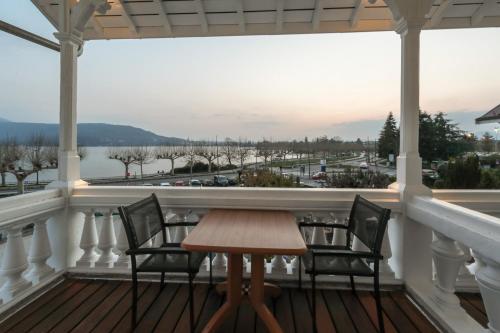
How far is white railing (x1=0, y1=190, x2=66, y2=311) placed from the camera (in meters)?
1.92

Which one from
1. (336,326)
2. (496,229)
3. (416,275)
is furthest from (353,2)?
(336,326)

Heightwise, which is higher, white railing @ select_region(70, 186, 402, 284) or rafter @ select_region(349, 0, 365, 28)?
rafter @ select_region(349, 0, 365, 28)

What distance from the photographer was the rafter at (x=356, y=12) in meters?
2.43

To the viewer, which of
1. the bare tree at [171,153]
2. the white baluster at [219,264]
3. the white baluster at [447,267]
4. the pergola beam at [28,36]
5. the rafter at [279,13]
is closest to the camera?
the white baluster at [447,267]

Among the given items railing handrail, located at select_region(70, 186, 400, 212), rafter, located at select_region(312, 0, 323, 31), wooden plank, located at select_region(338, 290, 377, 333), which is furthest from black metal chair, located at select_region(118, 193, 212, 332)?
rafter, located at select_region(312, 0, 323, 31)

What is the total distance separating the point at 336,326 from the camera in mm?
1786

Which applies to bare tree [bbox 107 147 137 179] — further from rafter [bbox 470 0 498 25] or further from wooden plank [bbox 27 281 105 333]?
rafter [bbox 470 0 498 25]

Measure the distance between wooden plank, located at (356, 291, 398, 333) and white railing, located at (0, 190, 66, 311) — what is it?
248cm

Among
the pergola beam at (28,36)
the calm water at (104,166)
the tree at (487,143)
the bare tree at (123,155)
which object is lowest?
the calm water at (104,166)

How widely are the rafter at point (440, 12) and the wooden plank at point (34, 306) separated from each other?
394 cm

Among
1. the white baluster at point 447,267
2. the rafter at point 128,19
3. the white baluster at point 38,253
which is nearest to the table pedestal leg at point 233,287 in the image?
the white baluster at point 447,267

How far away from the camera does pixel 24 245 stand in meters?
2.12

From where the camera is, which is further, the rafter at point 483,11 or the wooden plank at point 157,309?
the rafter at point 483,11

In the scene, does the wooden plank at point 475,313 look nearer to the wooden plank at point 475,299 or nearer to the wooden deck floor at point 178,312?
the wooden plank at point 475,299
